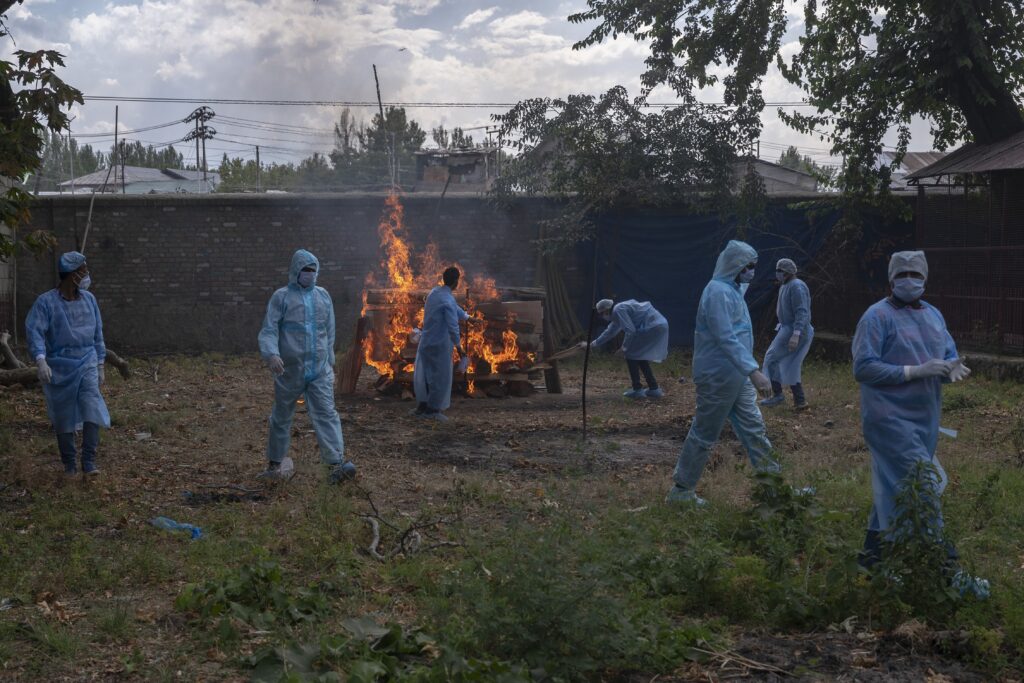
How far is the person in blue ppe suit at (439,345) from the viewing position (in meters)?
11.9

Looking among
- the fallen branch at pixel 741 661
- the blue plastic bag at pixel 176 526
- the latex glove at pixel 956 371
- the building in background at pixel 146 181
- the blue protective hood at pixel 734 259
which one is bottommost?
the blue plastic bag at pixel 176 526

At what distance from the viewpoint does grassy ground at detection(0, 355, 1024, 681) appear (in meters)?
4.43

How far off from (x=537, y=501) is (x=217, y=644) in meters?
3.29

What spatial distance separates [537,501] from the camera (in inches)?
302

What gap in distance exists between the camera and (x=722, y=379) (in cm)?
736

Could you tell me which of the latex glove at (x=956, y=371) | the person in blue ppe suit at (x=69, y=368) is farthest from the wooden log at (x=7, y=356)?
the latex glove at (x=956, y=371)

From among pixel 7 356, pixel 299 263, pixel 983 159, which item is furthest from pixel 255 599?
pixel 983 159

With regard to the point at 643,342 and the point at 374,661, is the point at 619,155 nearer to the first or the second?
the point at 643,342

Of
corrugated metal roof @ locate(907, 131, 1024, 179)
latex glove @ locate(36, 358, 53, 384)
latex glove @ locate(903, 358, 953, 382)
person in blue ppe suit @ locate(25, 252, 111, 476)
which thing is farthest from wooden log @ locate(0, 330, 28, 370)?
corrugated metal roof @ locate(907, 131, 1024, 179)

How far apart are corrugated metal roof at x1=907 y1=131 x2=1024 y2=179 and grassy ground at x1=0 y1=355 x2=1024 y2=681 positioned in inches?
214

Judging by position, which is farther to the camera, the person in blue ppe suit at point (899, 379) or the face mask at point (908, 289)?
the face mask at point (908, 289)

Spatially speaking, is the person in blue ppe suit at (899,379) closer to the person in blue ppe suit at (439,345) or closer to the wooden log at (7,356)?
the person in blue ppe suit at (439,345)

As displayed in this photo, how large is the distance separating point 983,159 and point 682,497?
10.2 metres

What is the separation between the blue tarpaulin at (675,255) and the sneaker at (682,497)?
11407 millimetres
